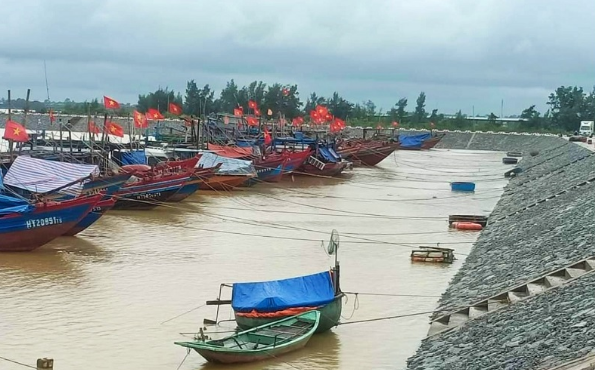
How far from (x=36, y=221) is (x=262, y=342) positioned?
1054cm

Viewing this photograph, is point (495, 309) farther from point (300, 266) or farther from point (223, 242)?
point (223, 242)

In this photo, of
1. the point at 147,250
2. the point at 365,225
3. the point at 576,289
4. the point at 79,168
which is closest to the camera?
the point at 576,289

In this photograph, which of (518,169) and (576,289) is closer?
(576,289)

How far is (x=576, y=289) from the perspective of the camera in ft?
41.0

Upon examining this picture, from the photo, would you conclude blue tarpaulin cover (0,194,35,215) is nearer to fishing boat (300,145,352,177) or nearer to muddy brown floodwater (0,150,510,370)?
muddy brown floodwater (0,150,510,370)

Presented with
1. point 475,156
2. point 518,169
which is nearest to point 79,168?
point 518,169

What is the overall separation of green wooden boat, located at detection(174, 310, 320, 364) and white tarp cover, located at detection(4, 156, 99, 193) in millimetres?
12221

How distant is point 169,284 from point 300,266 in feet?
11.6

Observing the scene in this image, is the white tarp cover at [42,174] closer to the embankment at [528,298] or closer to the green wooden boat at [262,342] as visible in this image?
the embankment at [528,298]

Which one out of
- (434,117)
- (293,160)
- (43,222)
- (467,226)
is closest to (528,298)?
(43,222)

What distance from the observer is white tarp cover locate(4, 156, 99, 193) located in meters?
24.1

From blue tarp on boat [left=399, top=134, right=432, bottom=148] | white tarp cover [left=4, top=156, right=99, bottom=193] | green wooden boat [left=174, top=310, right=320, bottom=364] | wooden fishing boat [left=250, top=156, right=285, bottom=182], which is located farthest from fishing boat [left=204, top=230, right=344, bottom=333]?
blue tarp on boat [left=399, top=134, right=432, bottom=148]

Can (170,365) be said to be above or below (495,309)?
below

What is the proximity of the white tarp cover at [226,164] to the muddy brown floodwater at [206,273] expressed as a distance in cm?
180
